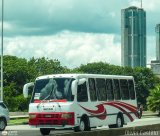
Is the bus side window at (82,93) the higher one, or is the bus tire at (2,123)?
the bus side window at (82,93)

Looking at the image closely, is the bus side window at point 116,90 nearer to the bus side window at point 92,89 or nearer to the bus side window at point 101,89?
the bus side window at point 101,89

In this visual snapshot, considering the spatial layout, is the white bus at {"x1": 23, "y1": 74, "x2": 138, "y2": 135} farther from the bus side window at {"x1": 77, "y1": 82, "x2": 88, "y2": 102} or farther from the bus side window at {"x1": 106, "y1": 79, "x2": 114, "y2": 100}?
the bus side window at {"x1": 106, "y1": 79, "x2": 114, "y2": 100}

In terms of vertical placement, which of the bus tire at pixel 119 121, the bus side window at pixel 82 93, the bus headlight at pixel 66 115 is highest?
the bus side window at pixel 82 93

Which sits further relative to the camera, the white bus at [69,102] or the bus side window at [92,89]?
the bus side window at [92,89]

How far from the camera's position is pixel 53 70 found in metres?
109

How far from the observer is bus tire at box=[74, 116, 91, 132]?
25.5 meters

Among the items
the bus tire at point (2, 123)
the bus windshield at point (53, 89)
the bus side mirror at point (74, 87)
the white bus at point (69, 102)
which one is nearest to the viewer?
the bus side mirror at point (74, 87)

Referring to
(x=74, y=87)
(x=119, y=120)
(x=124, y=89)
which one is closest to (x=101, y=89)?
(x=119, y=120)

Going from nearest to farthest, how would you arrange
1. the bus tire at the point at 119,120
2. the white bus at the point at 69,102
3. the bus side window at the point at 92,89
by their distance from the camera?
the white bus at the point at 69,102, the bus side window at the point at 92,89, the bus tire at the point at 119,120

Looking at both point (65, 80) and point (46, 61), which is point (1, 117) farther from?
point (46, 61)

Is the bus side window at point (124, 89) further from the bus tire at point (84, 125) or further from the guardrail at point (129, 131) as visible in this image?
the guardrail at point (129, 131)

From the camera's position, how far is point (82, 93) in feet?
85.8

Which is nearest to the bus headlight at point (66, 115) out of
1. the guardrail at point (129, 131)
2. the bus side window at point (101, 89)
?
the bus side window at point (101, 89)

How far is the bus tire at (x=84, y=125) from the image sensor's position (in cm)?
2550
